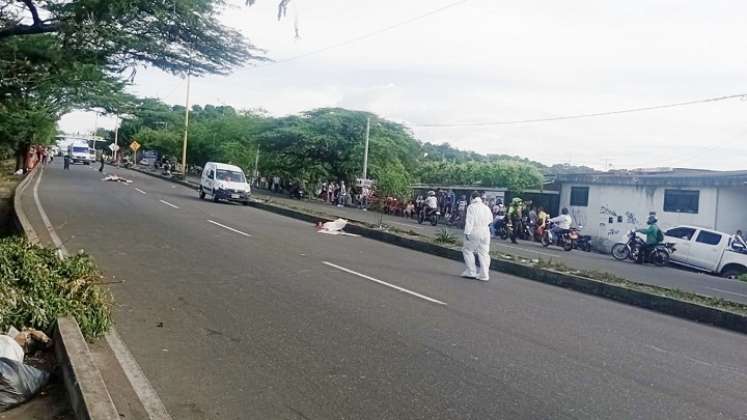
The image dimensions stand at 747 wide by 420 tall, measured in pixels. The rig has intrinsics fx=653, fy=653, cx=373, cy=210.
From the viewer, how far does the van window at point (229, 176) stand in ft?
97.9

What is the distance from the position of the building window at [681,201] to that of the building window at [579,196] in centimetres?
444

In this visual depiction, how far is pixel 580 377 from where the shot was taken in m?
5.84

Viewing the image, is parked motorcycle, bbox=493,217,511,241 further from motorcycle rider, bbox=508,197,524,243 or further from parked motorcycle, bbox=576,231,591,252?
parked motorcycle, bbox=576,231,591,252

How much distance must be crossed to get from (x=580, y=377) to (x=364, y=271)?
19.8ft

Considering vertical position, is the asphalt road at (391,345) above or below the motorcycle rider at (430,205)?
below

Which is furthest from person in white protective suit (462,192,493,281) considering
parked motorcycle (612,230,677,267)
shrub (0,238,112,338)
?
parked motorcycle (612,230,677,267)

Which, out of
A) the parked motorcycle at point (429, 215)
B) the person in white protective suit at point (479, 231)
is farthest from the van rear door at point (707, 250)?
the parked motorcycle at point (429, 215)

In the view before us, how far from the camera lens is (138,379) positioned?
5.14 meters

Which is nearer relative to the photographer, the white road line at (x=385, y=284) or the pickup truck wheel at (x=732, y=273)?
the white road line at (x=385, y=284)

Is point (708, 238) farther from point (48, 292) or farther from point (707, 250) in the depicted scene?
point (48, 292)

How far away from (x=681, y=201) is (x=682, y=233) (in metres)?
5.70

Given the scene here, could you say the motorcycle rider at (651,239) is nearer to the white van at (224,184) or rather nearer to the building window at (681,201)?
the building window at (681,201)

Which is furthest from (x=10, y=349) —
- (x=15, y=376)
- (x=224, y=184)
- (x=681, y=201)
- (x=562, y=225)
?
(x=681, y=201)

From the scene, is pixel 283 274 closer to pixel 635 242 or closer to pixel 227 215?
pixel 227 215
